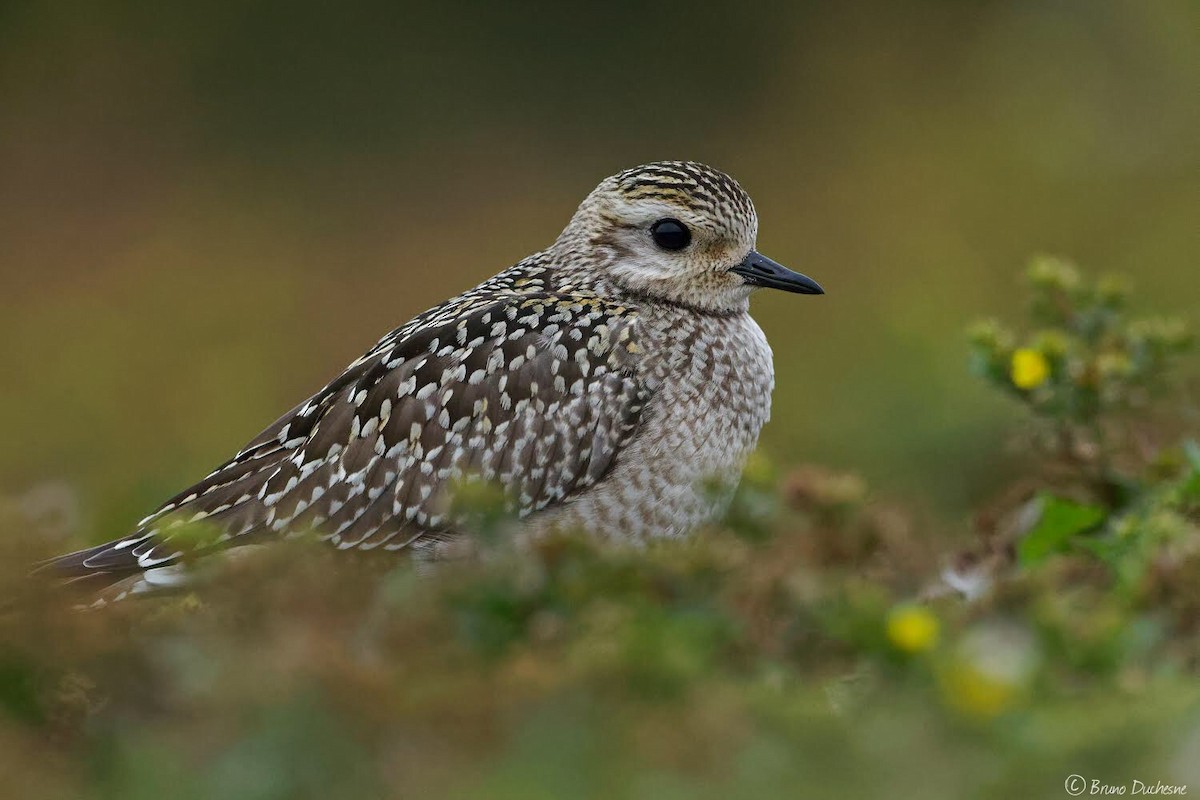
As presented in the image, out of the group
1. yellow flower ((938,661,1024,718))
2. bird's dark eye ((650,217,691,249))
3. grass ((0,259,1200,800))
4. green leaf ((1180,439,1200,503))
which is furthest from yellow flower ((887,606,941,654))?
bird's dark eye ((650,217,691,249))

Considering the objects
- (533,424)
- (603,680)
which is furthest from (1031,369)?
(603,680)

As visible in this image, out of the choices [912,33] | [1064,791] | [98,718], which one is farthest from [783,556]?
[912,33]

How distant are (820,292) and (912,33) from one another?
10.6m

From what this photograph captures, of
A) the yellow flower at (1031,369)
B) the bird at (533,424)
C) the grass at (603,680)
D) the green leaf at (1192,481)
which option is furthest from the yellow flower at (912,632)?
the yellow flower at (1031,369)

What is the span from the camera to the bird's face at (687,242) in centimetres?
648

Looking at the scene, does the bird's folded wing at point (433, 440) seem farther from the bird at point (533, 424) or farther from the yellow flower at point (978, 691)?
the yellow flower at point (978, 691)

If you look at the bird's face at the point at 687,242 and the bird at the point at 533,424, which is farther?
the bird's face at the point at 687,242

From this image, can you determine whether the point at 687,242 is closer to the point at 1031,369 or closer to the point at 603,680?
the point at 1031,369

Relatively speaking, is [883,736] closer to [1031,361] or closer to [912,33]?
[1031,361]

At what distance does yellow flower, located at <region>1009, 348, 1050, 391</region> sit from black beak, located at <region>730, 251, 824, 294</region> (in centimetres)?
96

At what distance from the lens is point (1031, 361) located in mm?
5746

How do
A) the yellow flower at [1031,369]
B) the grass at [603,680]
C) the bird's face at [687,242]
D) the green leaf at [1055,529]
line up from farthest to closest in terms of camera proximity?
the bird's face at [687,242]
the yellow flower at [1031,369]
the green leaf at [1055,529]
the grass at [603,680]

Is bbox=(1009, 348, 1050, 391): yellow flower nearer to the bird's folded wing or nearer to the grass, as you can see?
the grass

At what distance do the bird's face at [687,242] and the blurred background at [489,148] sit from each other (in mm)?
6960
